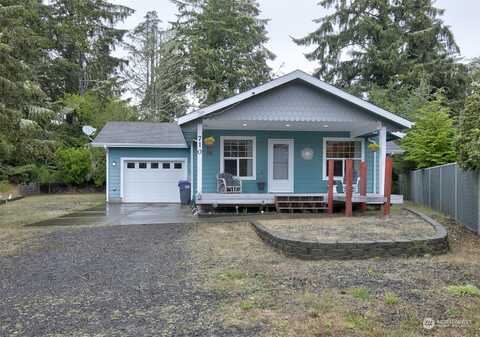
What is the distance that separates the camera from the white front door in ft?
46.0

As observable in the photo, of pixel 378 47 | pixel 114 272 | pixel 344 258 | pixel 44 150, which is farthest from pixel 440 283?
pixel 378 47

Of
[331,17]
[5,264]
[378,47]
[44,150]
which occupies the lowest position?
[5,264]

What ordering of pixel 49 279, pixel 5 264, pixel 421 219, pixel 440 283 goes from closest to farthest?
pixel 440 283 < pixel 49 279 < pixel 5 264 < pixel 421 219

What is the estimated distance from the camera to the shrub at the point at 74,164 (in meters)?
22.3

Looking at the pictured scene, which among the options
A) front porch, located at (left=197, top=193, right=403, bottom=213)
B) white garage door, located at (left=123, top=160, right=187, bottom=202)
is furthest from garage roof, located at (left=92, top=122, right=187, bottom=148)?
front porch, located at (left=197, top=193, right=403, bottom=213)

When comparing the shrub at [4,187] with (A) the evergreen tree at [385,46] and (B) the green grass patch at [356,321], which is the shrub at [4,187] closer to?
(B) the green grass patch at [356,321]

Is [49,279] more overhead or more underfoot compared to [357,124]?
more underfoot

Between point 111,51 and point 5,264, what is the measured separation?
31.0m

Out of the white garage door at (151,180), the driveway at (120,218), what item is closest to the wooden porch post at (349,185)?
the driveway at (120,218)

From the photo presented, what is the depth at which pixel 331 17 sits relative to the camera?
31.0 meters

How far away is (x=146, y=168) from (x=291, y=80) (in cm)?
801

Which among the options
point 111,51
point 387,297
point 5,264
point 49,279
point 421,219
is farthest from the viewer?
point 111,51

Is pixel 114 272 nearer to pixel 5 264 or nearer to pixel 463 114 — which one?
pixel 5 264

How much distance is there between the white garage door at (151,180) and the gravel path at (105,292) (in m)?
9.26
